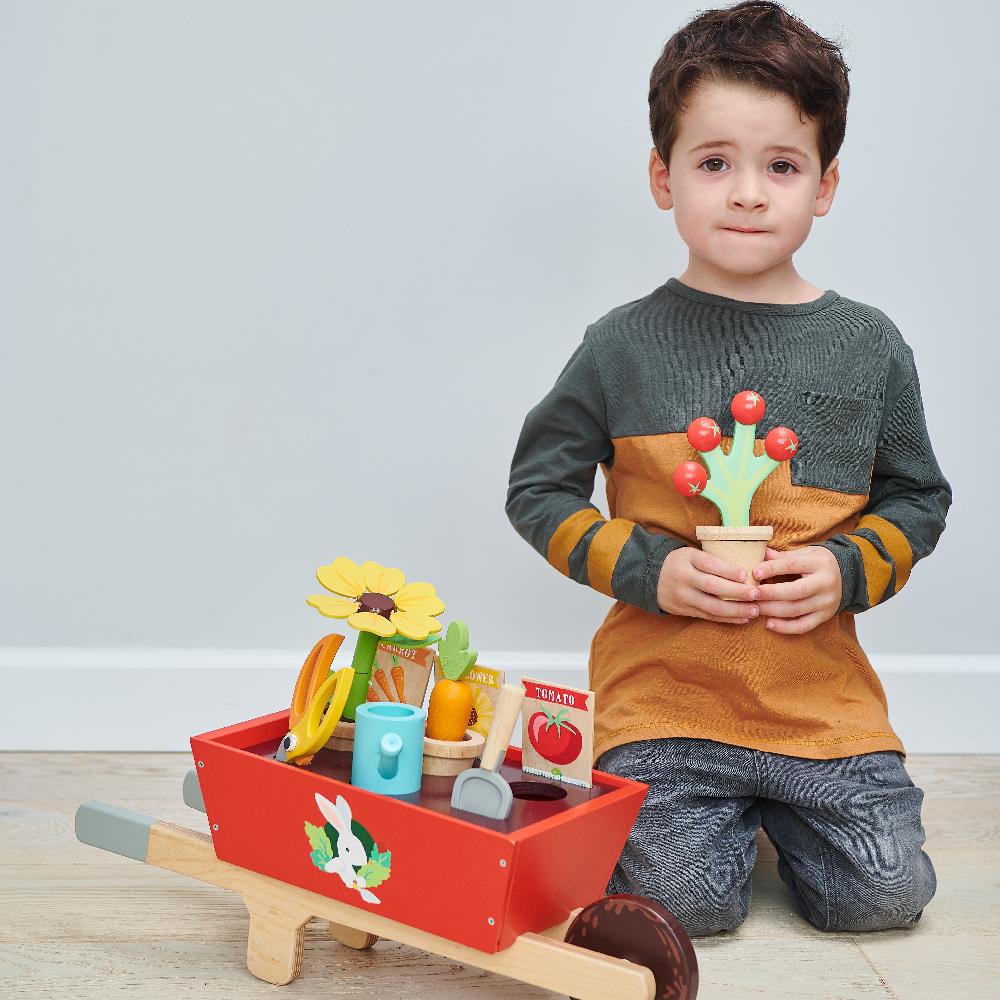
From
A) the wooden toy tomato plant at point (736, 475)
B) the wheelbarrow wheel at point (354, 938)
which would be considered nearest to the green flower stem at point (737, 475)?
the wooden toy tomato plant at point (736, 475)

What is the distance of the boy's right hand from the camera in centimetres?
88

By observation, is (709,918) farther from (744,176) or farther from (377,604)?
(744,176)

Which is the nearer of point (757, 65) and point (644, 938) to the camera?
point (644, 938)

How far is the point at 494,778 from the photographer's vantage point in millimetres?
694

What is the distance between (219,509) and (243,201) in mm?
288

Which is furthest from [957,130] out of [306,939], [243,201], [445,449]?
[306,939]

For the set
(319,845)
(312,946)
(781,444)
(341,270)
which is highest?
(341,270)

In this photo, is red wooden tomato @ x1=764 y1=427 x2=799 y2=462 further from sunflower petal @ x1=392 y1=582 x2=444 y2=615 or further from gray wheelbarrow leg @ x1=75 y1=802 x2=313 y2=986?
gray wheelbarrow leg @ x1=75 y1=802 x2=313 y2=986

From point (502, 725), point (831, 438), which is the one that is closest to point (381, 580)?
point (502, 725)

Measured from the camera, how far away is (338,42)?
1199 millimetres

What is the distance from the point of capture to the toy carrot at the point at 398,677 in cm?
79

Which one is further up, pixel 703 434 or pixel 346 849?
pixel 703 434

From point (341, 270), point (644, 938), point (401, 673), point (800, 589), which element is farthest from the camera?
point (341, 270)

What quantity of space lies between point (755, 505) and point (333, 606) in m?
0.33
